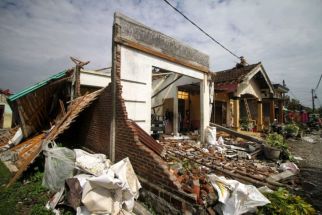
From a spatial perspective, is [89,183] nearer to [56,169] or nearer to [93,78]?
[56,169]

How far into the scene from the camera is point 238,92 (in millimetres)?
11648

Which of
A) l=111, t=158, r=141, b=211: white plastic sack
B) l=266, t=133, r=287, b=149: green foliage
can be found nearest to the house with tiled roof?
l=266, t=133, r=287, b=149: green foliage

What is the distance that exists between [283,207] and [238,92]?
9.27 metres

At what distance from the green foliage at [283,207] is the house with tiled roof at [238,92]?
815cm

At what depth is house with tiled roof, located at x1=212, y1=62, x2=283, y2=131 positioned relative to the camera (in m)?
11.5

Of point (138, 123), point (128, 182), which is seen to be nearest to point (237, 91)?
point (138, 123)

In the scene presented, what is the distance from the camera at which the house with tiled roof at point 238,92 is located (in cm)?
1145

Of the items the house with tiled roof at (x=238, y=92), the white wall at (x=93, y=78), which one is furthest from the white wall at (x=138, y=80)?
the house with tiled roof at (x=238, y=92)

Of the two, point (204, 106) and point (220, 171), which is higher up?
point (204, 106)

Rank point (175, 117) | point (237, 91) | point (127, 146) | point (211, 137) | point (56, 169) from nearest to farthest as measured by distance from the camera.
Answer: point (56, 169)
point (127, 146)
point (211, 137)
point (175, 117)
point (237, 91)

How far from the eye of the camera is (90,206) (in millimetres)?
3160

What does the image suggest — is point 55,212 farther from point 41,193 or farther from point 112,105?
point 112,105

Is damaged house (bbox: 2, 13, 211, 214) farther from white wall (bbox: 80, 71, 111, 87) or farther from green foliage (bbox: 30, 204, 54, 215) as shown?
green foliage (bbox: 30, 204, 54, 215)

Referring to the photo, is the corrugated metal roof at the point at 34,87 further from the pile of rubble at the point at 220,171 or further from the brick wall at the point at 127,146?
the pile of rubble at the point at 220,171
